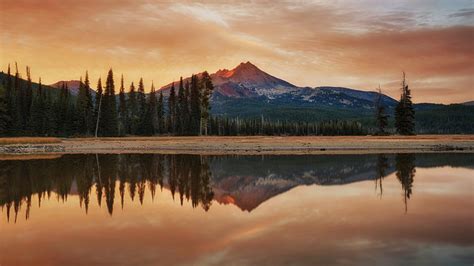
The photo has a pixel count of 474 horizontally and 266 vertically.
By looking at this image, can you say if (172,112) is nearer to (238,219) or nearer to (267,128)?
(267,128)

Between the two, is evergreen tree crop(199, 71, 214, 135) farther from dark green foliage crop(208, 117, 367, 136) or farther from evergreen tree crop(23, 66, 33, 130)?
evergreen tree crop(23, 66, 33, 130)

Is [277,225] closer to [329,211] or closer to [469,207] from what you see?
[329,211]

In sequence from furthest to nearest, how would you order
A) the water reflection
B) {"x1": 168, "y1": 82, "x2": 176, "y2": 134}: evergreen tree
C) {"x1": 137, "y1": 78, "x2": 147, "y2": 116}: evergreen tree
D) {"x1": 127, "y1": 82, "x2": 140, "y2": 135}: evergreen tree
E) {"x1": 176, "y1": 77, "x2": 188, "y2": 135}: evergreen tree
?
{"x1": 168, "y1": 82, "x2": 176, "y2": 134}: evergreen tree < {"x1": 137, "y1": 78, "x2": 147, "y2": 116}: evergreen tree < {"x1": 127, "y1": 82, "x2": 140, "y2": 135}: evergreen tree < {"x1": 176, "y1": 77, "x2": 188, "y2": 135}: evergreen tree < the water reflection

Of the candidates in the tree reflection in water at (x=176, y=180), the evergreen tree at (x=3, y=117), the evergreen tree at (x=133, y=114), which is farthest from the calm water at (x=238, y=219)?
the evergreen tree at (x=133, y=114)

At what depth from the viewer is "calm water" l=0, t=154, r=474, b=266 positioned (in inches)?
386

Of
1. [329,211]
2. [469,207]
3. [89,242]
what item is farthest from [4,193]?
[469,207]

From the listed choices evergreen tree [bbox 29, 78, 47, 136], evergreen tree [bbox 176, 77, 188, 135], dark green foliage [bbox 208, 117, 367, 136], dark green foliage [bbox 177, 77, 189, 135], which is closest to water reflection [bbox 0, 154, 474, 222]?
evergreen tree [bbox 29, 78, 47, 136]

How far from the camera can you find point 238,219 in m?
13.9

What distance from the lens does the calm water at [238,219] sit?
9.80 m

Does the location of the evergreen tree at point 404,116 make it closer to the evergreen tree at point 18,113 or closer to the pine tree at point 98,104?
the pine tree at point 98,104

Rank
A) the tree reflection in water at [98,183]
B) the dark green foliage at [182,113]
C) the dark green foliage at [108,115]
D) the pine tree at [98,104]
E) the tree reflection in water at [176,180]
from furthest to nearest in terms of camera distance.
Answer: the dark green foliage at [182,113] < the pine tree at [98,104] < the dark green foliage at [108,115] < the tree reflection in water at [176,180] < the tree reflection in water at [98,183]

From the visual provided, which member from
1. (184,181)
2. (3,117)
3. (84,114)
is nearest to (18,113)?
Answer: (3,117)

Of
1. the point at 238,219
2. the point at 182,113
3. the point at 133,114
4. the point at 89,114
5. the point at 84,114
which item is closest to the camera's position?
the point at 238,219

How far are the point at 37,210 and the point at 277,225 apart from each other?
28.0 ft
